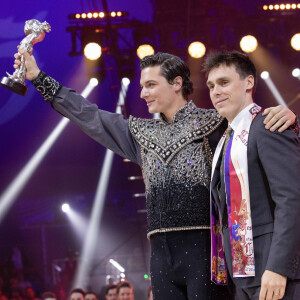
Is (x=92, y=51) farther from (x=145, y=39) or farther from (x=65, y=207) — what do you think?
(x=65, y=207)

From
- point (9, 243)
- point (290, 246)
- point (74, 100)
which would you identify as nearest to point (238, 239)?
point (290, 246)

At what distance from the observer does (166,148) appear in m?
2.60

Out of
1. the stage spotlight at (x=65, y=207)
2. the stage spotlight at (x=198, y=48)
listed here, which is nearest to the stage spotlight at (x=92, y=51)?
the stage spotlight at (x=198, y=48)

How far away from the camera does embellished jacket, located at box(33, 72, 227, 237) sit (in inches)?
98.1

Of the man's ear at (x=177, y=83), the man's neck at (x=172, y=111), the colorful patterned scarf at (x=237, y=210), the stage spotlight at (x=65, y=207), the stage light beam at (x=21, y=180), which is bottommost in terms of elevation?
the colorful patterned scarf at (x=237, y=210)

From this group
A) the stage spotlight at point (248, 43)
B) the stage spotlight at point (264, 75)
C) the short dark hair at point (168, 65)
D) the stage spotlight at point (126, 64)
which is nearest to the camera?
the short dark hair at point (168, 65)

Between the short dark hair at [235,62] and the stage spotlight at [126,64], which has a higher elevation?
the stage spotlight at [126,64]

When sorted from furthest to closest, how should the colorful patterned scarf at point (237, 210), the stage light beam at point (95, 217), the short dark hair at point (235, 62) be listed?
the stage light beam at point (95, 217) < the short dark hair at point (235, 62) < the colorful patterned scarf at point (237, 210)

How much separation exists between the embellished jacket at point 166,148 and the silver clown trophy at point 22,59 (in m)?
0.12

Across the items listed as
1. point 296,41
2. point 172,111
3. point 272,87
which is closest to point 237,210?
point 172,111

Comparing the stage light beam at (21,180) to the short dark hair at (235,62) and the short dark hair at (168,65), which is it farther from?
the short dark hair at (235,62)

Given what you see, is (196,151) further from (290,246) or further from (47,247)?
(47,247)

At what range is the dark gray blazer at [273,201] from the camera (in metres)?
1.94

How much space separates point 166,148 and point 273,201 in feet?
2.22
